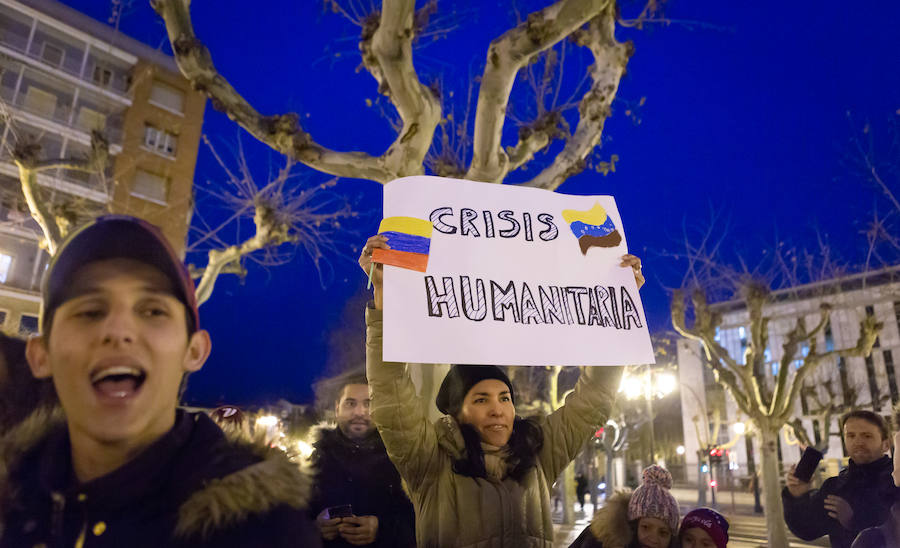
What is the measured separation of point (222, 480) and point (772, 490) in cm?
1253

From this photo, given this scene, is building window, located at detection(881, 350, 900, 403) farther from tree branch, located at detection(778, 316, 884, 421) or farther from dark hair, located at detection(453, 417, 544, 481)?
dark hair, located at detection(453, 417, 544, 481)

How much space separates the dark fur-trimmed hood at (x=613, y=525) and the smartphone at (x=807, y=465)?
151 centimetres

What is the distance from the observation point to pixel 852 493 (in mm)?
3680

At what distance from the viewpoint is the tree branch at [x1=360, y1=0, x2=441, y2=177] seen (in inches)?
158

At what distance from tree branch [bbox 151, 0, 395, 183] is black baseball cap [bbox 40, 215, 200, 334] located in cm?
313

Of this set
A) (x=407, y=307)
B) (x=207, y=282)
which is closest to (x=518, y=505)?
(x=407, y=307)

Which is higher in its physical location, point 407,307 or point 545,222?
point 545,222

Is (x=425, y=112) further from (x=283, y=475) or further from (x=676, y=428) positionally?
(x=676, y=428)

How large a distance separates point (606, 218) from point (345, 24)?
384 centimetres

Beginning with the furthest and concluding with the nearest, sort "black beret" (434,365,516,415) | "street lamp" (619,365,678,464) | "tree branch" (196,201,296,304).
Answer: "street lamp" (619,365,678,464) < "tree branch" (196,201,296,304) < "black beret" (434,365,516,415)

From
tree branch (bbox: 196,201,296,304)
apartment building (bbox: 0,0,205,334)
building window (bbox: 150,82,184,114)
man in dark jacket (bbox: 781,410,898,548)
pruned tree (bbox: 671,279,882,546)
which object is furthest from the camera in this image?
building window (bbox: 150,82,184,114)

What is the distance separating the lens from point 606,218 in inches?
116

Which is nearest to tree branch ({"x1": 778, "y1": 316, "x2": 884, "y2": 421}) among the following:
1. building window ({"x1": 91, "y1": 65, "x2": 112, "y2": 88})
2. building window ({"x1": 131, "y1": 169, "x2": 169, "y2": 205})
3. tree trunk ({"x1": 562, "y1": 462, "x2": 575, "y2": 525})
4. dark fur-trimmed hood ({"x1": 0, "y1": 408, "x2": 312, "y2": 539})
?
tree trunk ({"x1": 562, "y1": 462, "x2": 575, "y2": 525})

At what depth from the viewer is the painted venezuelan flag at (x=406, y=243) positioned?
2383 millimetres
